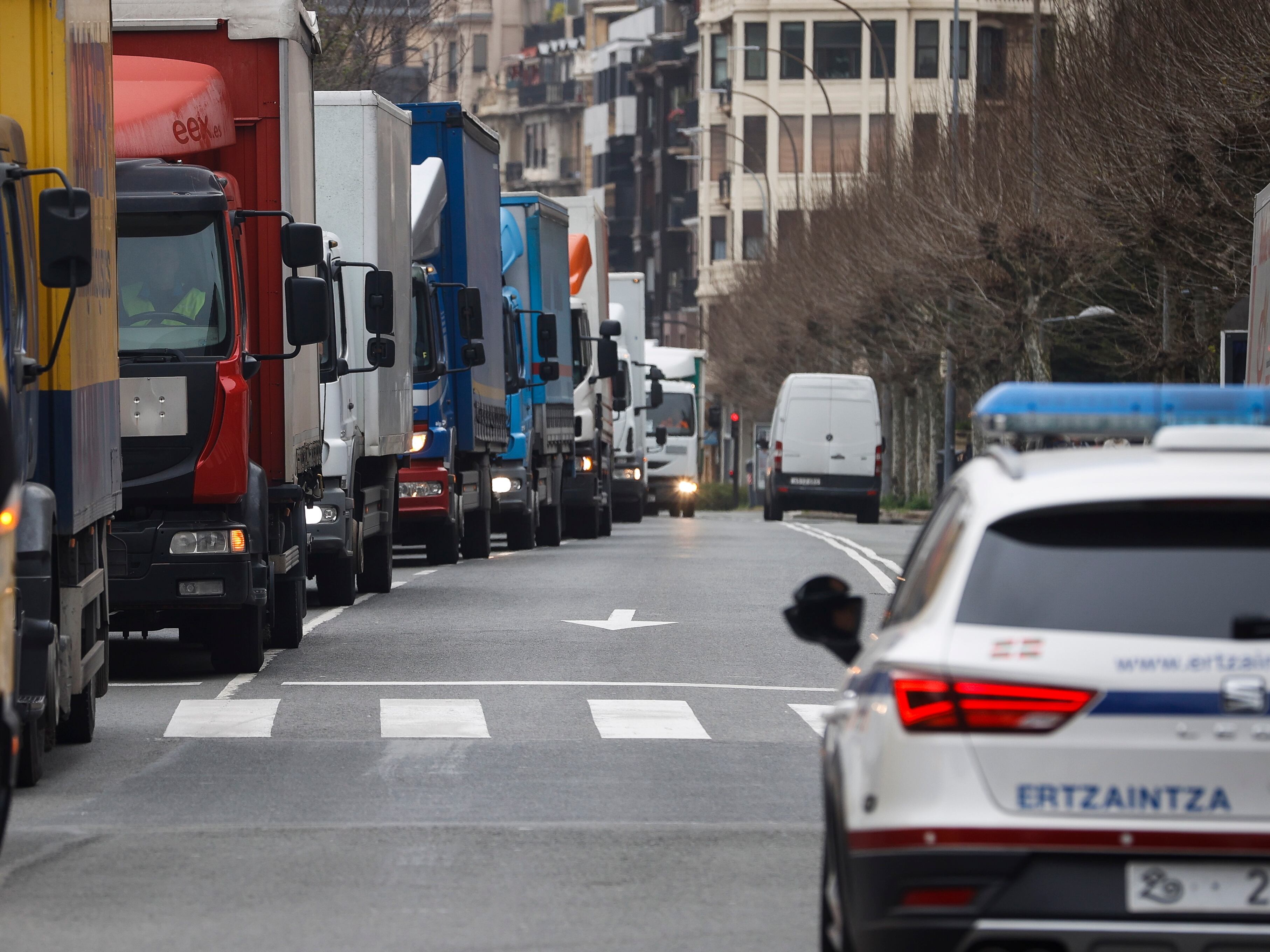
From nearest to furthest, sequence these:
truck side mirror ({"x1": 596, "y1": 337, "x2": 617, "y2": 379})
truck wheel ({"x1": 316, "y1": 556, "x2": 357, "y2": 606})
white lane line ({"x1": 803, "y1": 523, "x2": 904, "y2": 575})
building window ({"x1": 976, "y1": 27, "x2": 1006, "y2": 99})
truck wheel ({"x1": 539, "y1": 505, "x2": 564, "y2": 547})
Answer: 1. truck wheel ({"x1": 316, "y1": 556, "x2": 357, "y2": 606})
2. white lane line ({"x1": 803, "y1": 523, "x2": 904, "y2": 575})
3. truck wheel ({"x1": 539, "y1": 505, "x2": 564, "y2": 547})
4. truck side mirror ({"x1": 596, "y1": 337, "x2": 617, "y2": 379})
5. building window ({"x1": 976, "y1": 27, "x2": 1006, "y2": 99})

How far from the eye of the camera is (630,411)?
48.6m

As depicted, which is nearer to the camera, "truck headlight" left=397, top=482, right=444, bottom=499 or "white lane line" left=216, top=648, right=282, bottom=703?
"white lane line" left=216, top=648, right=282, bottom=703

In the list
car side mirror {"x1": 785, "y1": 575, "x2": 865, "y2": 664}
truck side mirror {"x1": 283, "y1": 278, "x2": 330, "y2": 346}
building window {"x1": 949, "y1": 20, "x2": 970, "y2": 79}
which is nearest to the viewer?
car side mirror {"x1": 785, "y1": 575, "x2": 865, "y2": 664}

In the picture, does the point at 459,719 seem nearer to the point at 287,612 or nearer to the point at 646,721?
the point at 646,721

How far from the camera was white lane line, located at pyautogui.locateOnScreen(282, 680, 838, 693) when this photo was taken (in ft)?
48.8

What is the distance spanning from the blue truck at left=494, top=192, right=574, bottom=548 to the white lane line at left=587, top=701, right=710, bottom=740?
596 inches

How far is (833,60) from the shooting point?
361 feet

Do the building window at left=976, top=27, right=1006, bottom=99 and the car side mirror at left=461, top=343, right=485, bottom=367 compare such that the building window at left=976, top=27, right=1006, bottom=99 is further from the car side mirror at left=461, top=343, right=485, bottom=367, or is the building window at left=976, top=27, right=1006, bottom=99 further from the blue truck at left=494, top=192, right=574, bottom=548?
the car side mirror at left=461, top=343, right=485, bottom=367

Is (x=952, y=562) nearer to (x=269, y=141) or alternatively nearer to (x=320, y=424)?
(x=269, y=141)

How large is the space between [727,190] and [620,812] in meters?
110

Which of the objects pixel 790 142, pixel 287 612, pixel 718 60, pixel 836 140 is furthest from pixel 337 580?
pixel 718 60

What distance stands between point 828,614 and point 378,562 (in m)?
16.0

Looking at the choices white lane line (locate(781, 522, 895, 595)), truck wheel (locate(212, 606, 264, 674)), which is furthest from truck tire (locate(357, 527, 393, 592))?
truck wheel (locate(212, 606, 264, 674))

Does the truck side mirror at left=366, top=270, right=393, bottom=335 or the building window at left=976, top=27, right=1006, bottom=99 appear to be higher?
the building window at left=976, top=27, right=1006, bottom=99
